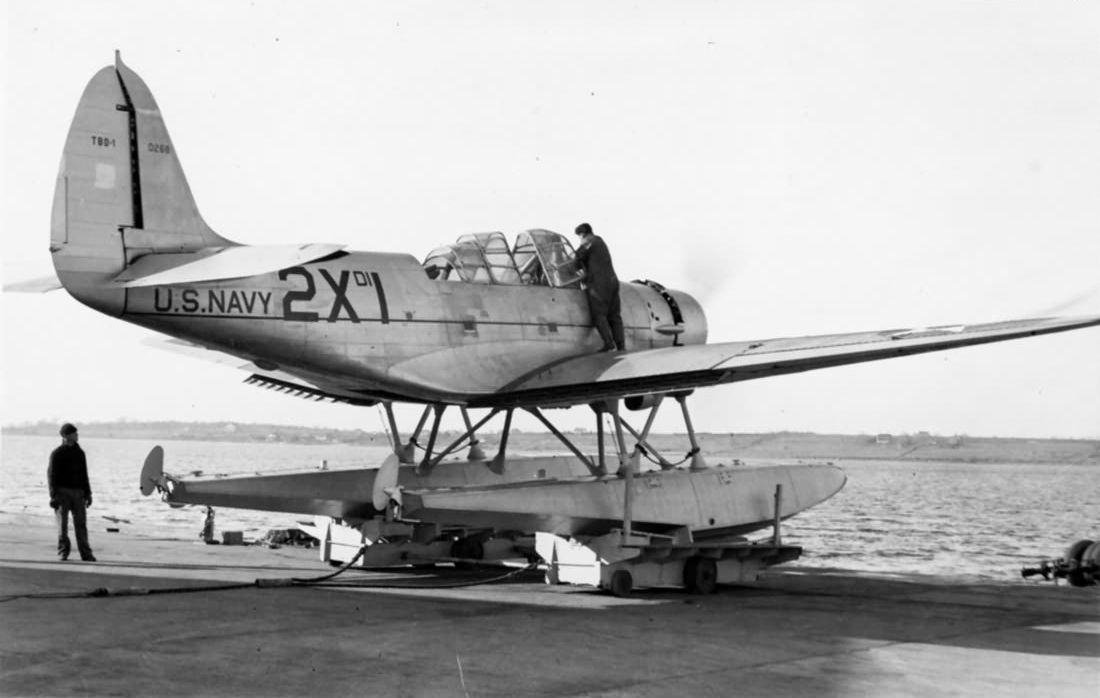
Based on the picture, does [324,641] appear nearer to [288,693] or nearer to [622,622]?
[288,693]

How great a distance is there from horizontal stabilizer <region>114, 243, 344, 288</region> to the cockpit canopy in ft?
8.70

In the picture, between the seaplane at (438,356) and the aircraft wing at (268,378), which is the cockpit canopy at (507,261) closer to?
the seaplane at (438,356)

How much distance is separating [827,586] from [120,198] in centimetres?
779

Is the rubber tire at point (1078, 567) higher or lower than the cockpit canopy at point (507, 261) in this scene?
lower

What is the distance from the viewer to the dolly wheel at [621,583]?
11727mm

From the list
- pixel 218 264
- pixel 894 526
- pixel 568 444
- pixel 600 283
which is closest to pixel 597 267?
pixel 600 283

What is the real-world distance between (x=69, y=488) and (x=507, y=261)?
509 cm

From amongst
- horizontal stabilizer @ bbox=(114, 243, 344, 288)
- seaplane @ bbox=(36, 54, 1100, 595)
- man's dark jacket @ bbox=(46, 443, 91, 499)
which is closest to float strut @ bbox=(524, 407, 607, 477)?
seaplane @ bbox=(36, 54, 1100, 595)

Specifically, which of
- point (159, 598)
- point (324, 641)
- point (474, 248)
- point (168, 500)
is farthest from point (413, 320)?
point (324, 641)

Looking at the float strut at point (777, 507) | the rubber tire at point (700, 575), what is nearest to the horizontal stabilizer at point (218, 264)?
the rubber tire at point (700, 575)

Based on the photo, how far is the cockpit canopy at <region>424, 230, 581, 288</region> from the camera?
13.7 meters

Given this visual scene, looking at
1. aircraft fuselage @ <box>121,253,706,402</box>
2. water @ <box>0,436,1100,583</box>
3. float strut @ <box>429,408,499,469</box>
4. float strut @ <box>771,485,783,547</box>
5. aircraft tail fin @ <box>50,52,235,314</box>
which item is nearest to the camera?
aircraft tail fin @ <box>50,52,235,314</box>

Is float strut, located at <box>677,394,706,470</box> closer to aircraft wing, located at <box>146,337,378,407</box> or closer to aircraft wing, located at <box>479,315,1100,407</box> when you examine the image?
aircraft wing, located at <box>479,315,1100,407</box>

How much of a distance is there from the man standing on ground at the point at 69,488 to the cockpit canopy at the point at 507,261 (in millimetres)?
4052
